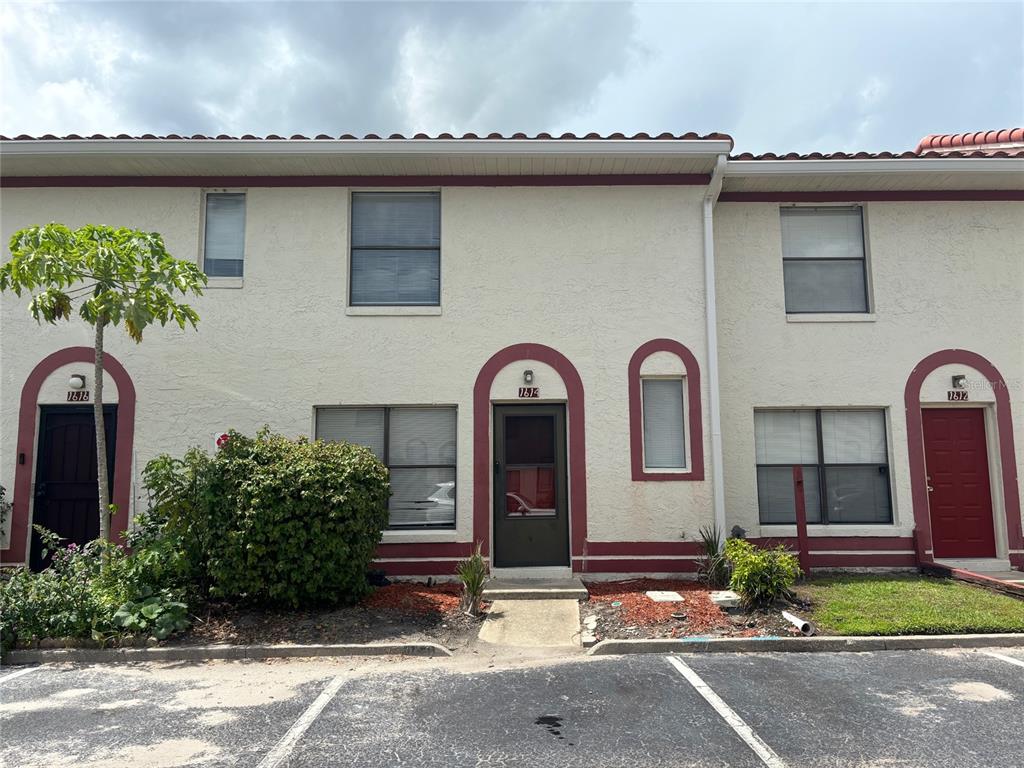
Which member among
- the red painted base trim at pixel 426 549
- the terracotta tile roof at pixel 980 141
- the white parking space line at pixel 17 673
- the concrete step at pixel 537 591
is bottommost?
the white parking space line at pixel 17 673

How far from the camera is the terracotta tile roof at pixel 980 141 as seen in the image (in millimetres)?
10492

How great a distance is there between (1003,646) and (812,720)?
10.0ft

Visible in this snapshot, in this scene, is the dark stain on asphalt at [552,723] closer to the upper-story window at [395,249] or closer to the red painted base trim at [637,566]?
the red painted base trim at [637,566]

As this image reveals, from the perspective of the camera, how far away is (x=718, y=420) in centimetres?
868

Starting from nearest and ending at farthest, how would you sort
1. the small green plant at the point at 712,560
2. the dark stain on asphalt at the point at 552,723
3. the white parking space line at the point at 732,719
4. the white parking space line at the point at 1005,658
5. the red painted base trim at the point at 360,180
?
1. the white parking space line at the point at 732,719
2. the dark stain on asphalt at the point at 552,723
3. the white parking space line at the point at 1005,658
4. the small green plant at the point at 712,560
5. the red painted base trim at the point at 360,180

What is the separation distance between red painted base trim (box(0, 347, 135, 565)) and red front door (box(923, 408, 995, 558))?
10.8m

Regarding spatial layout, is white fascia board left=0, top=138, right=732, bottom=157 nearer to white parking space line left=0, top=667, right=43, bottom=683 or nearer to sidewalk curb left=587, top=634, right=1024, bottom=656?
sidewalk curb left=587, top=634, right=1024, bottom=656

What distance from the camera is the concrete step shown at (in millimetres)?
7746

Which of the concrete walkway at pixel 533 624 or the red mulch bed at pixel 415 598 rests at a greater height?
the red mulch bed at pixel 415 598

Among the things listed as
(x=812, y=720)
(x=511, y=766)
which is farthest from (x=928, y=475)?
(x=511, y=766)

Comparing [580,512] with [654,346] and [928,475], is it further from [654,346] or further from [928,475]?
[928,475]

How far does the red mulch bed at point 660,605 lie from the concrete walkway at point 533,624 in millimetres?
519

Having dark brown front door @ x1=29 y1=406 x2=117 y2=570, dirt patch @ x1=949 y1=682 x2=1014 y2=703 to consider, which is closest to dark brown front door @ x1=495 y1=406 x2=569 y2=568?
dirt patch @ x1=949 y1=682 x2=1014 y2=703

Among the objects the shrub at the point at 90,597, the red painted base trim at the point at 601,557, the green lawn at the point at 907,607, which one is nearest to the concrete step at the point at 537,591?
the red painted base trim at the point at 601,557
